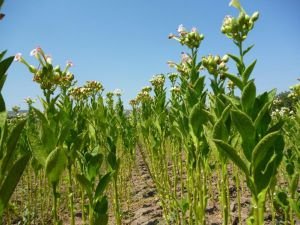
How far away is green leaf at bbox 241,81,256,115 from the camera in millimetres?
1624

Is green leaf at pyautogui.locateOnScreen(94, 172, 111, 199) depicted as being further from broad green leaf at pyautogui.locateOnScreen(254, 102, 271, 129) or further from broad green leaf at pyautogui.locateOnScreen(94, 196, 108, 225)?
broad green leaf at pyautogui.locateOnScreen(254, 102, 271, 129)

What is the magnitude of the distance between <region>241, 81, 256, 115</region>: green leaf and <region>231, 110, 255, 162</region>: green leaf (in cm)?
15

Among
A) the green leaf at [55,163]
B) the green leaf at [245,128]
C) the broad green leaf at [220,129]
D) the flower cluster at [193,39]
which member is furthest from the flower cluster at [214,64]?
the green leaf at [55,163]

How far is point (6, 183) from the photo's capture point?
0.99 meters

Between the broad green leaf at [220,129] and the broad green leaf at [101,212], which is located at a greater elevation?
the broad green leaf at [220,129]

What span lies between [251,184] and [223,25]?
1.12 m

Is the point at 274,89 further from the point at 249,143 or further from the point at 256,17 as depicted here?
the point at 256,17

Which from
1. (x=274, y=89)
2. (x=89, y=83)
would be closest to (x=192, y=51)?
(x=274, y=89)

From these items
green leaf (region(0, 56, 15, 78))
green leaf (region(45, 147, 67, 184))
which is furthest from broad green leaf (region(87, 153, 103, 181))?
green leaf (region(0, 56, 15, 78))

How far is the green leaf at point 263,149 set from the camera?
145 cm

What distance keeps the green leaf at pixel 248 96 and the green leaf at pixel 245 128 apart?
0.15 m

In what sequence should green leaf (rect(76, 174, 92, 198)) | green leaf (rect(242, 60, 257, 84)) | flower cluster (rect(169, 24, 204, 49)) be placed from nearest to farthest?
green leaf (rect(242, 60, 257, 84)) → green leaf (rect(76, 174, 92, 198)) → flower cluster (rect(169, 24, 204, 49))

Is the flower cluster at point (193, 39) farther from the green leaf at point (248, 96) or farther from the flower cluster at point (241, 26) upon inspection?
the green leaf at point (248, 96)

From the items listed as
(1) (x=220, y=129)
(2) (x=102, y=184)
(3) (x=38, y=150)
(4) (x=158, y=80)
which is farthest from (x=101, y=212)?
(4) (x=158, y=80)
